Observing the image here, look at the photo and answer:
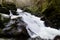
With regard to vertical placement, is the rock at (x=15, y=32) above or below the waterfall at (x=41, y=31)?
above

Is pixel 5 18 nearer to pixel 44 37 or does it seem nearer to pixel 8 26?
Result: pixel 8 26

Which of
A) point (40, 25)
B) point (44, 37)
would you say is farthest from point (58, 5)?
point (44, 37)

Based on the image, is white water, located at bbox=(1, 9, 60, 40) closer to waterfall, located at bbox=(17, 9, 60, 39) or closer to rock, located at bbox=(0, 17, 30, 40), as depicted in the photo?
waterfall, located at bbox=(17, 9, 60, 39)

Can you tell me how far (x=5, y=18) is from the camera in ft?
41.6

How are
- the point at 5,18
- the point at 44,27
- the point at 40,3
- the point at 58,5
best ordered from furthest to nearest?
the point at 40,3, the point at 58,5, the point at 44,27, the point at 5,18

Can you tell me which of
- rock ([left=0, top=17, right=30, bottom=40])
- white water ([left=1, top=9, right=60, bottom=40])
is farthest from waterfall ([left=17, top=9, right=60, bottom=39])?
rock ([left=0, top=17, right=30, bottom=40])

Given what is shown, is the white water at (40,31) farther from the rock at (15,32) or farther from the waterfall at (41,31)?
the rock at (15,32)

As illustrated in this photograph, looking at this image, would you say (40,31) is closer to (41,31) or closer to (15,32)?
(41,31)

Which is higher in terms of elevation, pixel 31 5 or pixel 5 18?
pixel 5 18

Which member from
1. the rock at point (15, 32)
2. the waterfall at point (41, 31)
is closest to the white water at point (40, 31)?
the waterfall at point (41, 31)

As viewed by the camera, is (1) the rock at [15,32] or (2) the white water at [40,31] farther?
(2) the white water at [40,31]

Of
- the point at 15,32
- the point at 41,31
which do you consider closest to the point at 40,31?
the point at 41,31

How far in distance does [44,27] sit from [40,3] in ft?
28.3

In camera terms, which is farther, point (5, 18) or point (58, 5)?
point (58, 5)
